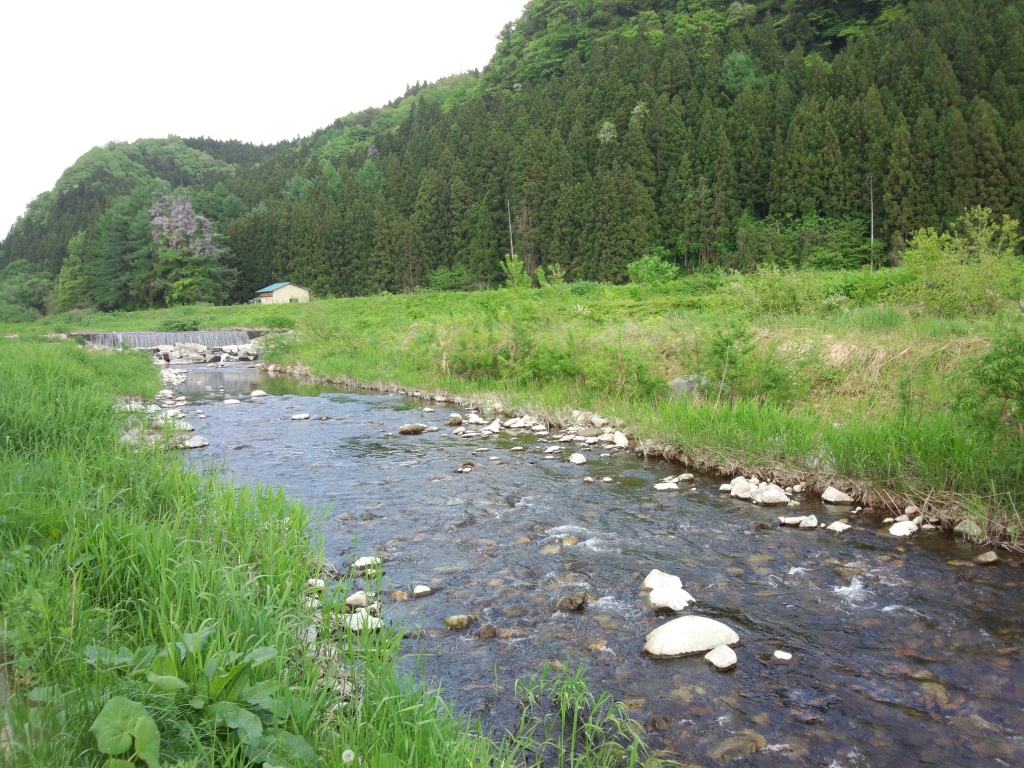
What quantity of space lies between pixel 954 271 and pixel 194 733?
44.6ft

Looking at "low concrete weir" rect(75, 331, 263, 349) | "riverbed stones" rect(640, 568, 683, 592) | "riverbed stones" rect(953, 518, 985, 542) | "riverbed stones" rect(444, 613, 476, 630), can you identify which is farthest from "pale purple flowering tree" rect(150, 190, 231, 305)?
"riverbed stones" rect(953, 518, 985, 542)

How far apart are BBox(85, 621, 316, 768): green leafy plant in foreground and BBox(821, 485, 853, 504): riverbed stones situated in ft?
19.0

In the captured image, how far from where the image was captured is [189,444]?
968cm

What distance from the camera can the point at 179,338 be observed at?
35.7 metres

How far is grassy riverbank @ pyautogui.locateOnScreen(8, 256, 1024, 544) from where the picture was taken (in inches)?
223

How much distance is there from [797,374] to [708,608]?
572cm

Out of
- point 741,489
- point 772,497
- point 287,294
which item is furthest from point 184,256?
point 772,497

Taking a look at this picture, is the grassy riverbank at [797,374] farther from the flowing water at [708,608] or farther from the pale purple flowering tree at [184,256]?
the pale purple flowering tree at [184,256]

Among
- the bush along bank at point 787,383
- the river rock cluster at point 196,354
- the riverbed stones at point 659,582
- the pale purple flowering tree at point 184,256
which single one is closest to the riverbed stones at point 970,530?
the bush along bank at point 787,383

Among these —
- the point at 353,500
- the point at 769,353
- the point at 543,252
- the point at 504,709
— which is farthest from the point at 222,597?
the point at 543,252

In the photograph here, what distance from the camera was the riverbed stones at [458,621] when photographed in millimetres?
4223

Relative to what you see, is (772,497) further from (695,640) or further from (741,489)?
(695,640)

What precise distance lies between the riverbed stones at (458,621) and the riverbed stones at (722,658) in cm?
158

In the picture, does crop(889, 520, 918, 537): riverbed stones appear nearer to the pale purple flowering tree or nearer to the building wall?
the building wall
